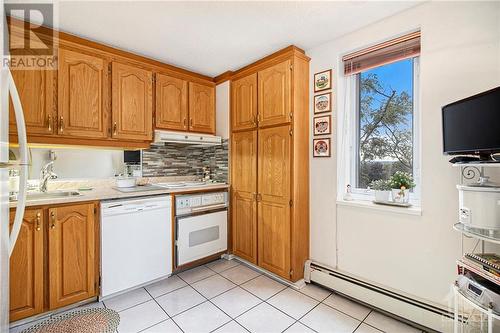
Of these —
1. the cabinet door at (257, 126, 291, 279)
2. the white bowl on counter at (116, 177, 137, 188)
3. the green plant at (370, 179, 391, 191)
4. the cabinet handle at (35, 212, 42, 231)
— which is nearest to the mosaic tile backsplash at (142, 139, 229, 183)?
the white bowl on counter at (116, 177, 137, 188)

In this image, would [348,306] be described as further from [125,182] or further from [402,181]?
[125,182]

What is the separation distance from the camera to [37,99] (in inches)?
76.5

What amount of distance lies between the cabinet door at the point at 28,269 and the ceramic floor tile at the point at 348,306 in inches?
88.9

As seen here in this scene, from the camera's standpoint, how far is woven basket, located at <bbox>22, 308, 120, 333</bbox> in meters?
1.64

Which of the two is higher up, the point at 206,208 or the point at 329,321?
the point at 206,208

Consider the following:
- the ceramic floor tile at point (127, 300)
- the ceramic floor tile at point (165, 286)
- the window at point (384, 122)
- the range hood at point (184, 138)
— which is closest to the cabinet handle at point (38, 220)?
the ceramic floor tile at point (127, 300)

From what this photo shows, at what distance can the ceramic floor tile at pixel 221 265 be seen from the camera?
2642mm

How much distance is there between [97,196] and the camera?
194cm

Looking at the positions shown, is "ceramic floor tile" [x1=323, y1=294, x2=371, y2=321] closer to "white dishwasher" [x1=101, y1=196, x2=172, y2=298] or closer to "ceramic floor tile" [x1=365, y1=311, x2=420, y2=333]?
"ceramic floor tile" [x1=365, y1=311, x2=420, y2=333]

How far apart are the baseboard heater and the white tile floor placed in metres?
0.07

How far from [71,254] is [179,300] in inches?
37.4

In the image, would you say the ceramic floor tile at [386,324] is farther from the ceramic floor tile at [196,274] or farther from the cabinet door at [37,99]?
the cabinet door at [37,99]

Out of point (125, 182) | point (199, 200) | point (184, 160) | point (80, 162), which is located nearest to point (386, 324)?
point (199, 200)

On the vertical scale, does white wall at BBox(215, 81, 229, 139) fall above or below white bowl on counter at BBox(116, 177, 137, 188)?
above
